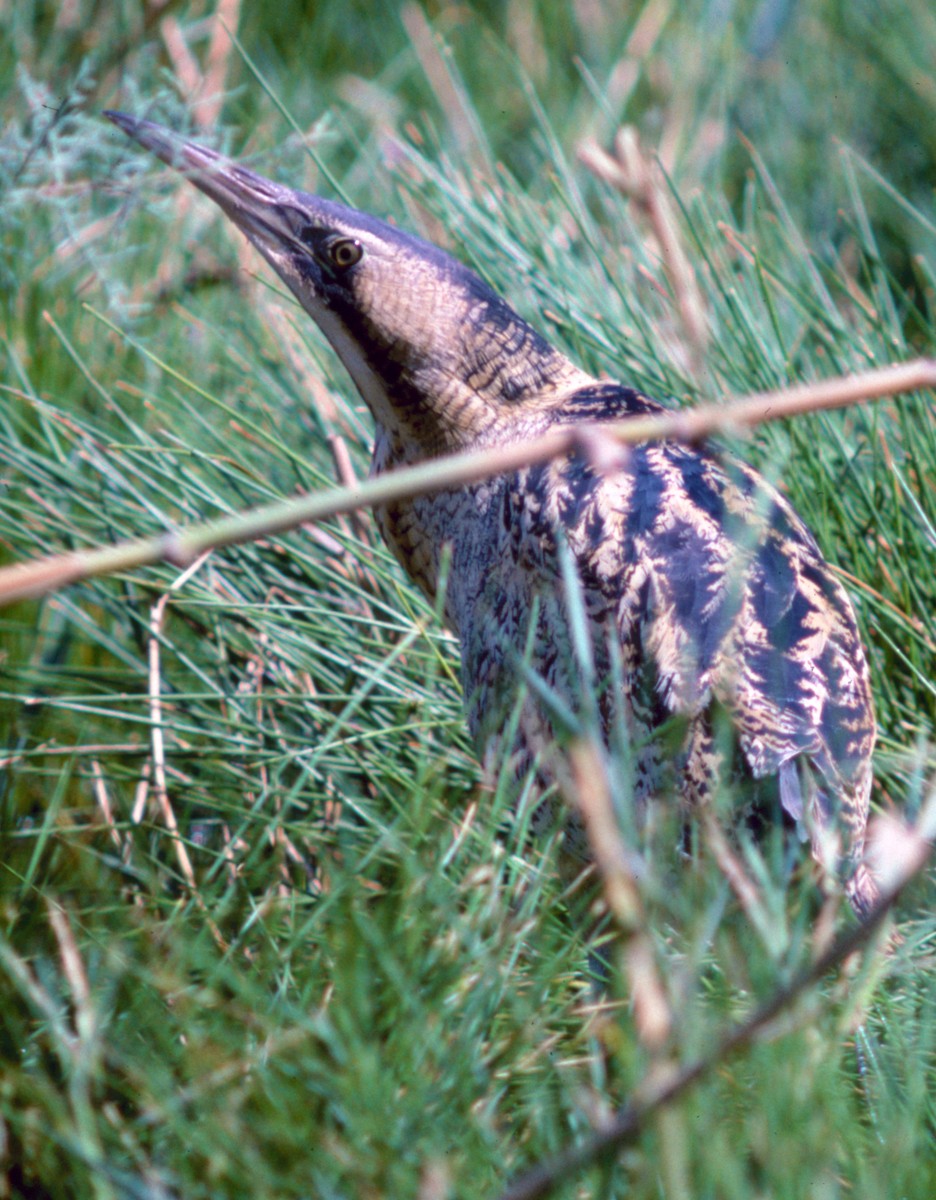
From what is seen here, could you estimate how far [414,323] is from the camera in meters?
1.52

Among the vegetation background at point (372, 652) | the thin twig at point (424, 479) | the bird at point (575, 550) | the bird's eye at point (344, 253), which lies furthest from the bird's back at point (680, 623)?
the thin twig at point (424, 479)

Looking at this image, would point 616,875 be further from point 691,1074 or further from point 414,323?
point 414,323

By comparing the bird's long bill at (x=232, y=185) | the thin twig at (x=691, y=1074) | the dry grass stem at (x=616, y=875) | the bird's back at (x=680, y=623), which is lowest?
the bird's back at (x=680, y=623)

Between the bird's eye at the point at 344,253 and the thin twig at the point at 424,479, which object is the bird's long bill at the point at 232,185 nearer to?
the bird's eye at the point at 344,253

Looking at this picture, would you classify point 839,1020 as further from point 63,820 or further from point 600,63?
point 600,63

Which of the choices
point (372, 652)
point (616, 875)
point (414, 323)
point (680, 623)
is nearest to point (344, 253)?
point (414, 323)

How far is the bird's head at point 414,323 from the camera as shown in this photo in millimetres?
1511

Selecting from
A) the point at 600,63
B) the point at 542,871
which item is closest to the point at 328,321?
the point at 542,871

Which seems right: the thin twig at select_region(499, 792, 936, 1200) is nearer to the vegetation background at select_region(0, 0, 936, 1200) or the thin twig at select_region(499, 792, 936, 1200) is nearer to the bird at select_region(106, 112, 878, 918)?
the vegetation background at select_region(0, 0, 936, 1200)

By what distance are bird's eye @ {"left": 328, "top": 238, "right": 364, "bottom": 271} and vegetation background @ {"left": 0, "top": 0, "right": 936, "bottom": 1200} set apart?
179mm

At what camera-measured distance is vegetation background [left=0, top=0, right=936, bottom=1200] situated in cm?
71

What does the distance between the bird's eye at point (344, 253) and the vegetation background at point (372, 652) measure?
0.59ft

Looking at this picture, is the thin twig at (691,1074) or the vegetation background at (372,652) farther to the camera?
the vegetation background at (372,652)

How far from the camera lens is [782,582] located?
124 cm
